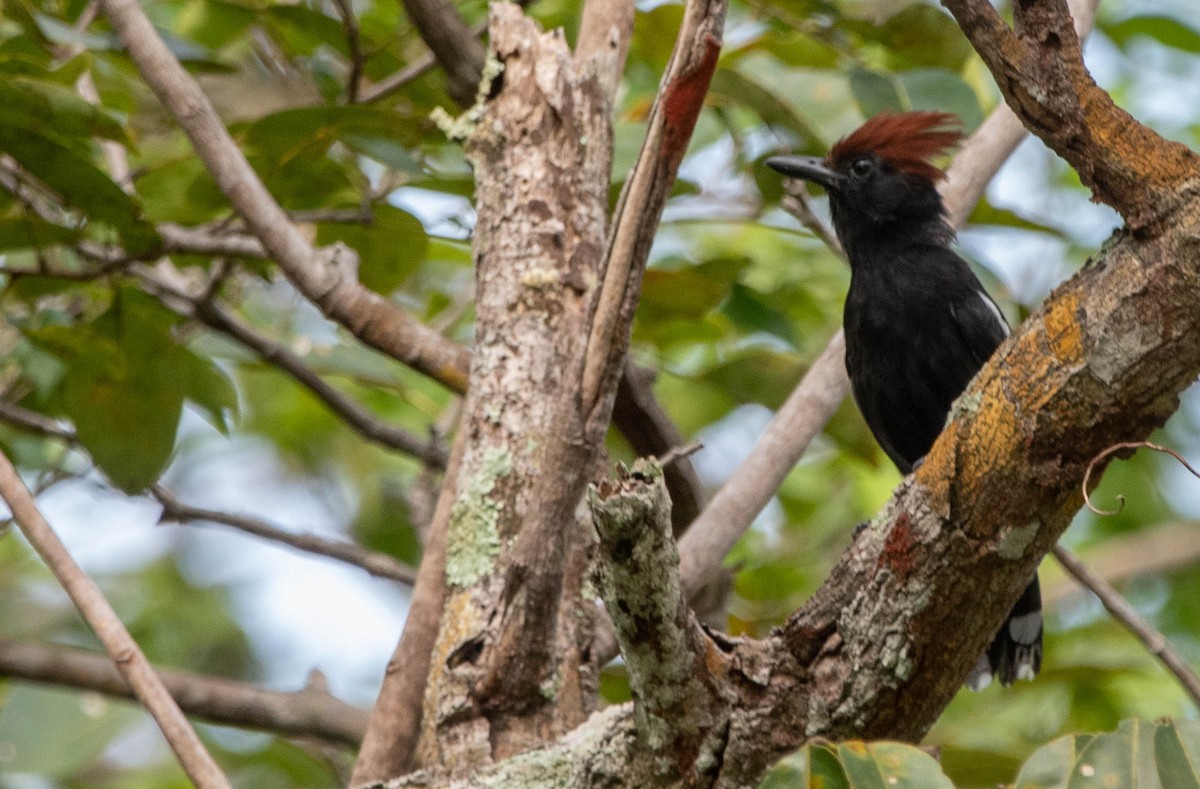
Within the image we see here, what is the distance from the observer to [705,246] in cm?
539

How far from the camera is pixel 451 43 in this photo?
311 centimetres

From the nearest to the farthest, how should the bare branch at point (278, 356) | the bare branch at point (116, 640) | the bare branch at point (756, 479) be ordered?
the bare branch at point (116, 640), the bare branch at point (756, 479), the bare branch at point (278, 356)

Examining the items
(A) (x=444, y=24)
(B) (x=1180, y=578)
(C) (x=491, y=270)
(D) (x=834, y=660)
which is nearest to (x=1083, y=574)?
(D) (x=834, y=660)

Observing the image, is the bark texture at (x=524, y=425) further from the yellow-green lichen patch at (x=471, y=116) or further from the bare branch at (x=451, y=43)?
the bare branch at (x=451, y=43)

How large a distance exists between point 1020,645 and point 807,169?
4.48 feet

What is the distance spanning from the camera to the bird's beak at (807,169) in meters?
3.43

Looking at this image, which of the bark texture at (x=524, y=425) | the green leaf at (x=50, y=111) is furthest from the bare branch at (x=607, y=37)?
the green leaf at (x=50, y=111)

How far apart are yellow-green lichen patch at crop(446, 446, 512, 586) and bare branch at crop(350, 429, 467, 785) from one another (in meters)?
0.14

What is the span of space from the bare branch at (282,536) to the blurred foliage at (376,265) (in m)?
0.20

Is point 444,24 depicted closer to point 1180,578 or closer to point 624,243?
point 624,243

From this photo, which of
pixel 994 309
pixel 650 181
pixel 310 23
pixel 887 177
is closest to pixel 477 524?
pixel 650 181

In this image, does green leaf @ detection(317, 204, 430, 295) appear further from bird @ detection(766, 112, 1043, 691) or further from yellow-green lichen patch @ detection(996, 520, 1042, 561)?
yellow-green lichen patch @ detection(996, 520, 1042, 561)

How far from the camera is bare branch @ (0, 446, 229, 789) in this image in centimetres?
200

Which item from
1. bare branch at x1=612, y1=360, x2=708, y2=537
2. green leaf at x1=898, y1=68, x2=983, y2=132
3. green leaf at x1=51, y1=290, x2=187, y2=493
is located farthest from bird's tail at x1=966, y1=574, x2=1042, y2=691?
green leaf at x1=51, y1=290, x2=187, y2=493
